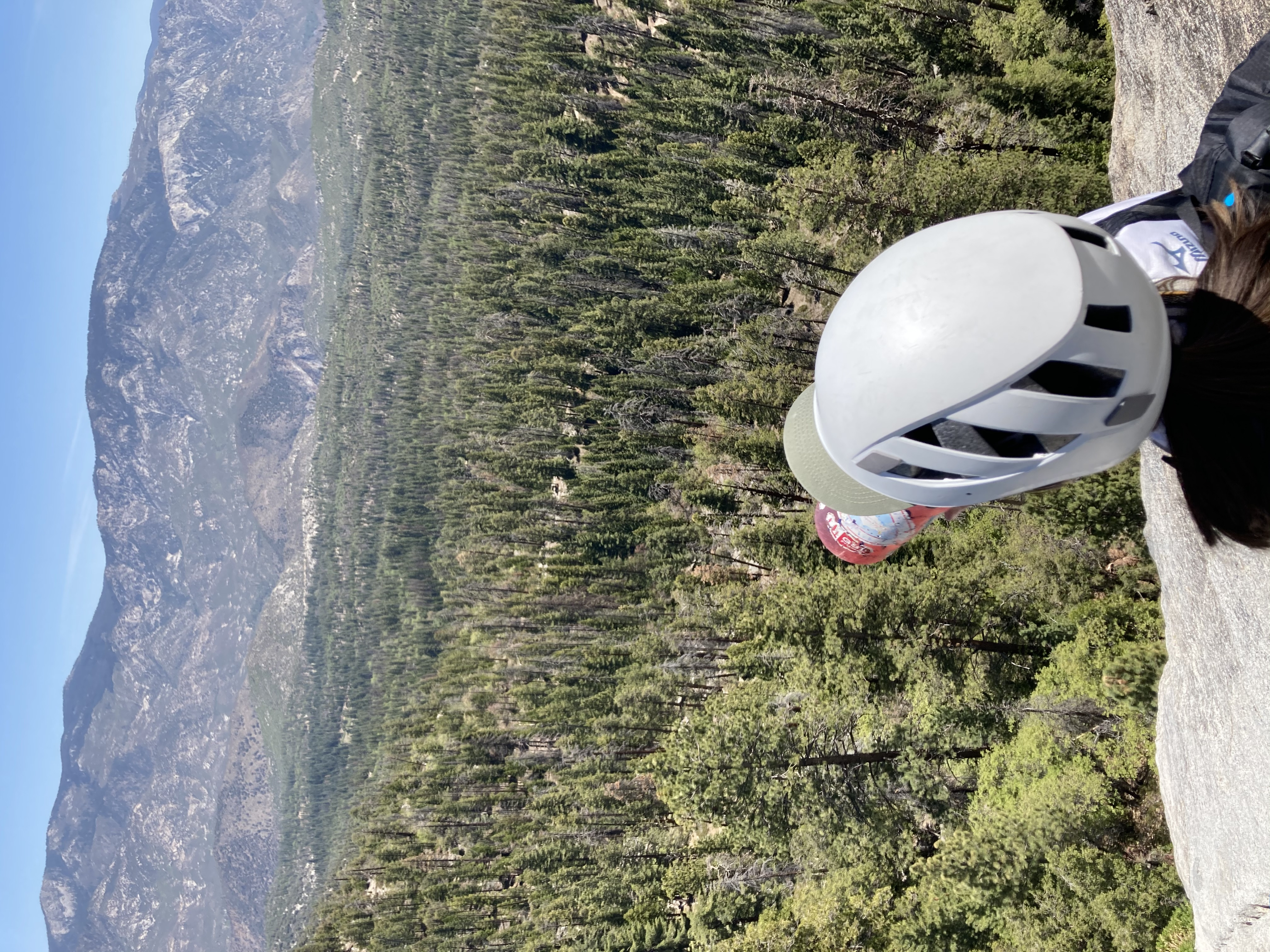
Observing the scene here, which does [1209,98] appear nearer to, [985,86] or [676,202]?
[985,86]

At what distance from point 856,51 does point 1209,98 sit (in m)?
42.9

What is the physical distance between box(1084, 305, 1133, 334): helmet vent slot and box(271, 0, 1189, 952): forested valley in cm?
1725

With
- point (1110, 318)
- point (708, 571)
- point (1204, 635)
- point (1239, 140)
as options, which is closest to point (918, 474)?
point (1110, 318)

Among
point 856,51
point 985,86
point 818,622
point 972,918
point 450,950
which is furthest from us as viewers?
point 450,950

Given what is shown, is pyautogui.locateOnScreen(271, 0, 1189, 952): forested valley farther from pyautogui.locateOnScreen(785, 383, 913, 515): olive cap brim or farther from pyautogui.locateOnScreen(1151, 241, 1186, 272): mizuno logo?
pyautogui.locateOnScreen(1151, 241, 1186, 272): mizuno logo

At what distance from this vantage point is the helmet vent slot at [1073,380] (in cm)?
577

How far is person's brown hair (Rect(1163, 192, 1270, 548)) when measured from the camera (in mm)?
5512

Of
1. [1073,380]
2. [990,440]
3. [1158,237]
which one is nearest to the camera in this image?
[1073,380]

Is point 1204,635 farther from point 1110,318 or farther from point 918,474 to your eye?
point 1110,318

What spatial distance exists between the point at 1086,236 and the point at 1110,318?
0.73 metres

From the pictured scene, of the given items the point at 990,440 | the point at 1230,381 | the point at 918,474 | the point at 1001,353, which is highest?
the point at 1001,353

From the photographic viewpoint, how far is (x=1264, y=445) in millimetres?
5801

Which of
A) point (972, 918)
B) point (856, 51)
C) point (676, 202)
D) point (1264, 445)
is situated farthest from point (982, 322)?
point (676, 202)

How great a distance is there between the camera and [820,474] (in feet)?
30.6
